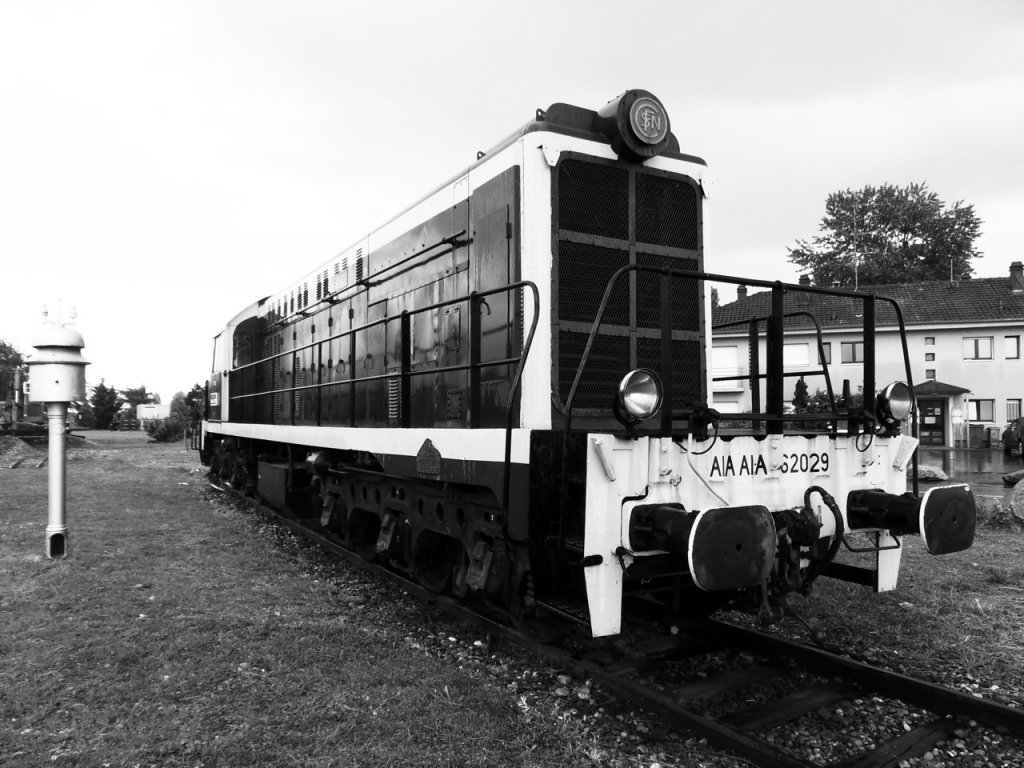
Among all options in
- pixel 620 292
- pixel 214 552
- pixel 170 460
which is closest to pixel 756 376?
pixel 620 292

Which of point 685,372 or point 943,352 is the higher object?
point 943,352

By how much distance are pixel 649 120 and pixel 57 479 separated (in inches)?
224

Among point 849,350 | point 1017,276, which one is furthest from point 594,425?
point 1017,276

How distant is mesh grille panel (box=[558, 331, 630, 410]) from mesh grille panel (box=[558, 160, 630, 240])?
0.70 meters

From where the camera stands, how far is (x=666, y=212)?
16.7 feet

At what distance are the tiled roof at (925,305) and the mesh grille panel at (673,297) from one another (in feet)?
81.5

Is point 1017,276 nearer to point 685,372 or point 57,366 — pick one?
point 685,372

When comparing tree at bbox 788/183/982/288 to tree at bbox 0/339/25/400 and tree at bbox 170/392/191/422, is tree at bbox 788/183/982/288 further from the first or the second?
tree at bbox 0/339/25/400

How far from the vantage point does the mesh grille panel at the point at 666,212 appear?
16.3 feet

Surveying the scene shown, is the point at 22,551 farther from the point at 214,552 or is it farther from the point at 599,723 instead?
the point at 599,723

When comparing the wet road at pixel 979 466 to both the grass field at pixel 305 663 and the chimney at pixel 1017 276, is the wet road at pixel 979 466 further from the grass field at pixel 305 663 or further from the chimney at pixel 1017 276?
the chimney at pixel 1017 276

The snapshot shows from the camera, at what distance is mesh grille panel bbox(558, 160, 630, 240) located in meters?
4.65

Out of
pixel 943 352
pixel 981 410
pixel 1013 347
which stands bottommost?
pixel 981 410

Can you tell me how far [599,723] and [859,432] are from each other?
2309 mm
